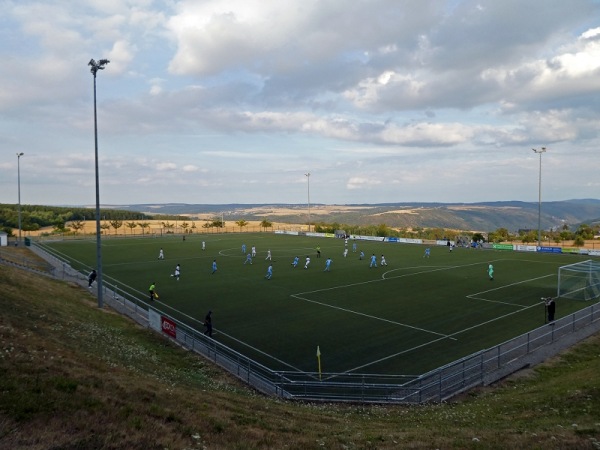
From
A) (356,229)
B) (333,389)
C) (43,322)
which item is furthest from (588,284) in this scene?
(356,229)

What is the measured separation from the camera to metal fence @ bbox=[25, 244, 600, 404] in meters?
16.4

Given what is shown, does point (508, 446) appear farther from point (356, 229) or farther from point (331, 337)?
point (356, 229)

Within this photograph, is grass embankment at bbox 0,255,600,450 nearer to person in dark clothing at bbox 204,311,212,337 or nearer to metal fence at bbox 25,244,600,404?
metal fence at bbox 25,244,600,404

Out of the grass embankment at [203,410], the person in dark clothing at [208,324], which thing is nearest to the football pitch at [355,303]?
the person in dark clothing at [208,324]

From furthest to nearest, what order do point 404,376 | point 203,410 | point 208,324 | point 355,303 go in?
point 355,303, point 208,324, point 404,376, point 203,410

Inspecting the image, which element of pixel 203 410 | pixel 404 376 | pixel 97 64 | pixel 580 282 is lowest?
pixel 404 376

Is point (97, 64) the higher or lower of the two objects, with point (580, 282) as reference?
higher

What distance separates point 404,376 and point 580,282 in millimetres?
25280

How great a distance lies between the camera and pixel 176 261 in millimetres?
54875

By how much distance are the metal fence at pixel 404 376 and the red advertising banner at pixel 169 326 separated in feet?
0.51

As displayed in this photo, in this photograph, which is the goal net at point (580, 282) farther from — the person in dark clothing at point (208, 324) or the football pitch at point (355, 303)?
the person in dark clothing at point (208, 324)

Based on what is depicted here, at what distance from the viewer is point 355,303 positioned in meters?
31.6

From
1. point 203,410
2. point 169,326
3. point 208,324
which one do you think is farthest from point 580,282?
point 203,410

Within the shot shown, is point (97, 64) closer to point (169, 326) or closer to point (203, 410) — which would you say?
point (169, 326)
